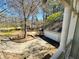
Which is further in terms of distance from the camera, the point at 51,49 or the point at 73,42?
the point at 51,49

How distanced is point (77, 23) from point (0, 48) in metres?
5.18

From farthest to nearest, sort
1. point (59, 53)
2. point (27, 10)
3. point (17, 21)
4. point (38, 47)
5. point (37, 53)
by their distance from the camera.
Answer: point (17, 21)
point (27, 10)
point (38, 47)
point (37, 53)
point (59, 53)

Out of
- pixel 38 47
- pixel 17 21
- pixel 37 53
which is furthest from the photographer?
pixel 17 21

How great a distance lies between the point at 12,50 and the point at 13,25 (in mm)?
7336

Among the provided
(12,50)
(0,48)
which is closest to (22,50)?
(12,50)

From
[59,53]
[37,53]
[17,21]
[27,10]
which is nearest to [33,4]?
[27,10]

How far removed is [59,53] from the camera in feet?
16.9

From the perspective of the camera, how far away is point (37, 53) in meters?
7.32

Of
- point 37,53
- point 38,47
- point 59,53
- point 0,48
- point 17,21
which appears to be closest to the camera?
point 59,53

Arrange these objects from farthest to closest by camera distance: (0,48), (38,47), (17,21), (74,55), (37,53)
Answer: (17,21) < (0,48) < (38,47) < (37,53) < (74,55)

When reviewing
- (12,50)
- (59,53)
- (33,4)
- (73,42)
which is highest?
(33,4)

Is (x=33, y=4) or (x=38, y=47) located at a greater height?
(x=33, y=4)

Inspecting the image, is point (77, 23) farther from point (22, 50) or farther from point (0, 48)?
point (0, 48)

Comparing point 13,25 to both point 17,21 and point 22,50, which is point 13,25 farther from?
point 22,50
